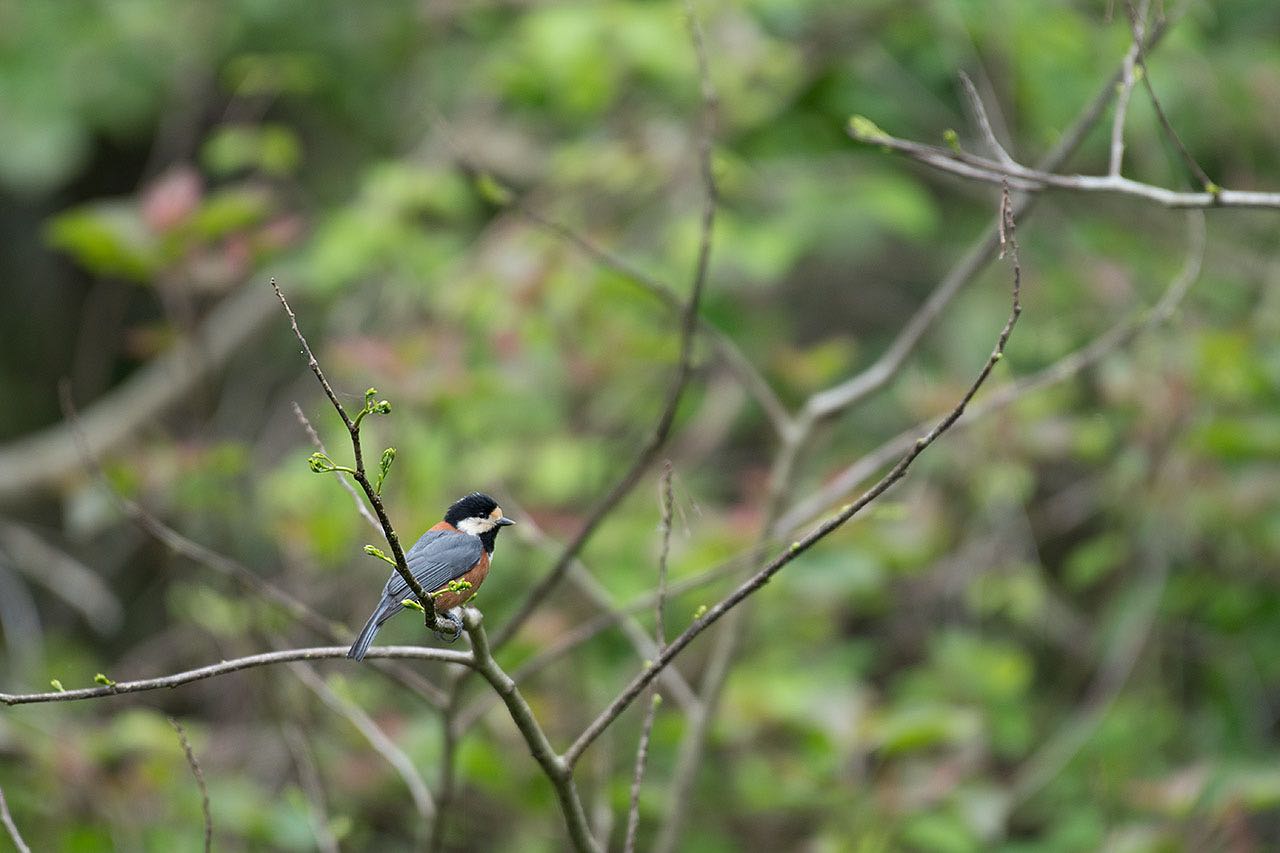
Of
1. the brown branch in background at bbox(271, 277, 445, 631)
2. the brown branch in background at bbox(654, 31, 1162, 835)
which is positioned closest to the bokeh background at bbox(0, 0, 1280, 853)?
the brown branch in background at bbox(654, 31, 1162, 835)

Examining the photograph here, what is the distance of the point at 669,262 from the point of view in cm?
547

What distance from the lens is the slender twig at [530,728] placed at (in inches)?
71.0

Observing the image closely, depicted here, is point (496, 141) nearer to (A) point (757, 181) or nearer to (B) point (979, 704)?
(A) point (757, 181)

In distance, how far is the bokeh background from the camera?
4.35m

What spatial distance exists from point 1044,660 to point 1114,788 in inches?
86.7

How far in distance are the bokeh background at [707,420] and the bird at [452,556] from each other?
4.50 feet

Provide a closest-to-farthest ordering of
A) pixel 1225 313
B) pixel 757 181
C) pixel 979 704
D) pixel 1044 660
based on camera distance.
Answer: pixel 979 704 < pixel 757 181 < pixel 1225 313 < pixel 1044 660

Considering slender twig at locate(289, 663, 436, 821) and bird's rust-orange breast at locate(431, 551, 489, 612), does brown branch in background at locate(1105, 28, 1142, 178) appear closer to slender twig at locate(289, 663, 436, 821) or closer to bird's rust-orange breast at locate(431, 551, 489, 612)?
bird's rust-orange breast at locate(431, 551, 489, 612)


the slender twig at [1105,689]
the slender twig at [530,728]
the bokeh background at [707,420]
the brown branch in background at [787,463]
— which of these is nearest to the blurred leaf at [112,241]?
the bokeh background at [707,420]

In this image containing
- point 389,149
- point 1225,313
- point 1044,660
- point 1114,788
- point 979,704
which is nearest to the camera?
point 1114,788

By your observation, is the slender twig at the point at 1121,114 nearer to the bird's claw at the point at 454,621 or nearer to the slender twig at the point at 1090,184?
the slender twig at the point at 1090,184

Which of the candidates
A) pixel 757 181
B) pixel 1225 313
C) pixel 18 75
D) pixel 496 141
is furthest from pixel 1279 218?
pixel 18 75

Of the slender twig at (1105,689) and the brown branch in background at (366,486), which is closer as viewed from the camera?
the brown branch in background at (366,486)

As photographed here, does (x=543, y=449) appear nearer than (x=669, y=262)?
Yes
